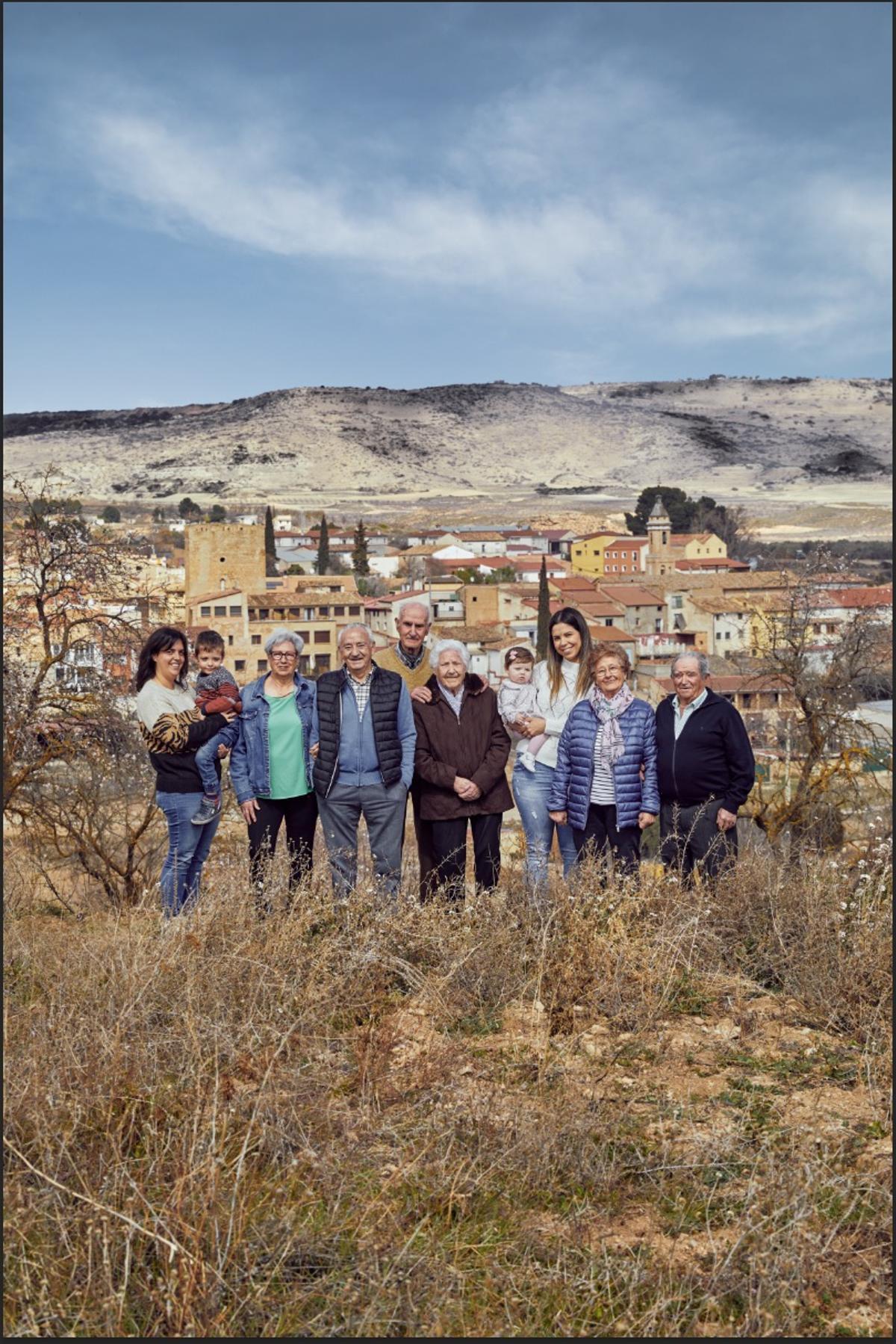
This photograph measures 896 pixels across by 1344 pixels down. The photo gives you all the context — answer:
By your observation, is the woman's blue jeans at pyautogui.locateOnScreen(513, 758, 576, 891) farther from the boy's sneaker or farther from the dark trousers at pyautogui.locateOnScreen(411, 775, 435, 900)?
the boy's sneaker

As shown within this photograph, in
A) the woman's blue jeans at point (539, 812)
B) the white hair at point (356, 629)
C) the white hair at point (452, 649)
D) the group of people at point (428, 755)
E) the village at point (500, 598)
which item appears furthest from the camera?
the village at point (500, 598)

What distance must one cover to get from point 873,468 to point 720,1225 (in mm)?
147979

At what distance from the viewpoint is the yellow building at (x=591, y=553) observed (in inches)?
3095

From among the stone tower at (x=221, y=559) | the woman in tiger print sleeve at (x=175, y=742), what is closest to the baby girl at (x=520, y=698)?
the woman in tiger print sleeve at (x=175, y=742)

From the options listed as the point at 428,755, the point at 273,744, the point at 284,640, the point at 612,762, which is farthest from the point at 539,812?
the point at 284,640

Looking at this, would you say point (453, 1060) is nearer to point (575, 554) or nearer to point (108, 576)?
point (108, 576)

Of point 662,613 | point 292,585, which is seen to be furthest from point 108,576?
point 662,613

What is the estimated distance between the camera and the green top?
14.5ft

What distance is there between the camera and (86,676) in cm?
1284

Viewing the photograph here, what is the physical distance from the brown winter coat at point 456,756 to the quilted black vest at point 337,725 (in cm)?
17

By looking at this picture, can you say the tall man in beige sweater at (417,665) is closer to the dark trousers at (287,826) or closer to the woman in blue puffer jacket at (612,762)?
the dark trousers at (287,826)

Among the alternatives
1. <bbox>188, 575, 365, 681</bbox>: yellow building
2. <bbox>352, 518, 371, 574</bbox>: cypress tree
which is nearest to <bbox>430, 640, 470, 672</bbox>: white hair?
<bbox>188, 575, 365, 681</bbox>: yellow building

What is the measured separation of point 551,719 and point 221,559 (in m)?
48.9

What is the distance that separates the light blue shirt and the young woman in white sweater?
0.40m
